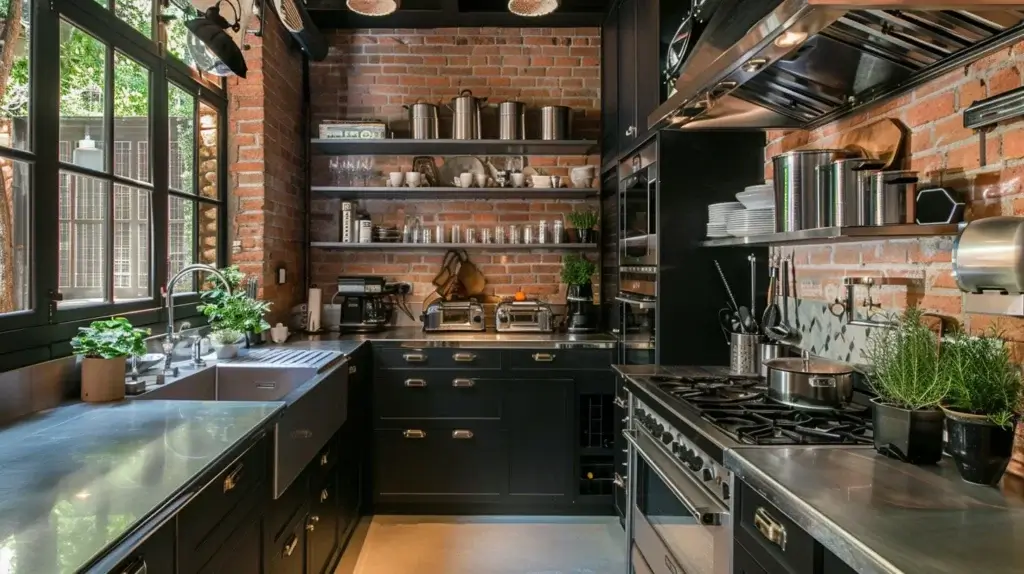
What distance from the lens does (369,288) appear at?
3.62 m

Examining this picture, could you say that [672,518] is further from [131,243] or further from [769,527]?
[131,243]

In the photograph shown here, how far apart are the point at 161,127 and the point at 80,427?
152 centimetres

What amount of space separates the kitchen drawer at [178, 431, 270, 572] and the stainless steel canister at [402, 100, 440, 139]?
93.6 inches

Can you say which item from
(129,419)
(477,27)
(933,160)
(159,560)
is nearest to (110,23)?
(129,419)

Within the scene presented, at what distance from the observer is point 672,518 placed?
1.86 metres

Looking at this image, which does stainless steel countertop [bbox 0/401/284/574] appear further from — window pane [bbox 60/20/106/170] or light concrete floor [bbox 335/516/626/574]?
light concrete floor [bbox 335/516/626/574]

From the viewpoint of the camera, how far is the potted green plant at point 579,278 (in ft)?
12.0

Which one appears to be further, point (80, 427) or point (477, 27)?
point (477, 27)

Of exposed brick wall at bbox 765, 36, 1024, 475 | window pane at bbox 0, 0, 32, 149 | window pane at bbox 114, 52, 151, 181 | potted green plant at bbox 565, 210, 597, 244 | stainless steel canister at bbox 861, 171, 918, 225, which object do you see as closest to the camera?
exposed brick wall at bbox 765, 36, 1024, 475

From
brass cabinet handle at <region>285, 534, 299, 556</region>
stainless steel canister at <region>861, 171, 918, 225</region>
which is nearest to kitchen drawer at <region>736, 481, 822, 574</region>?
stainless steel canister at <region>861, 171, 918, 225</region>

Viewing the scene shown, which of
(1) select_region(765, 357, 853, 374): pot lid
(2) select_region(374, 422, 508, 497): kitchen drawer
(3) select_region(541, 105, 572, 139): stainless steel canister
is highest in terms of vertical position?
(3) select_region(541, 105, 572, 139): stainless steel canister

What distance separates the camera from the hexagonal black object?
1.51m

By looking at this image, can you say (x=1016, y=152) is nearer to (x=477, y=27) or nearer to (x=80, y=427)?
(x=80, y=427)

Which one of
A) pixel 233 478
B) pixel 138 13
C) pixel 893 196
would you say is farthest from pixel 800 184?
pixel 138 13
